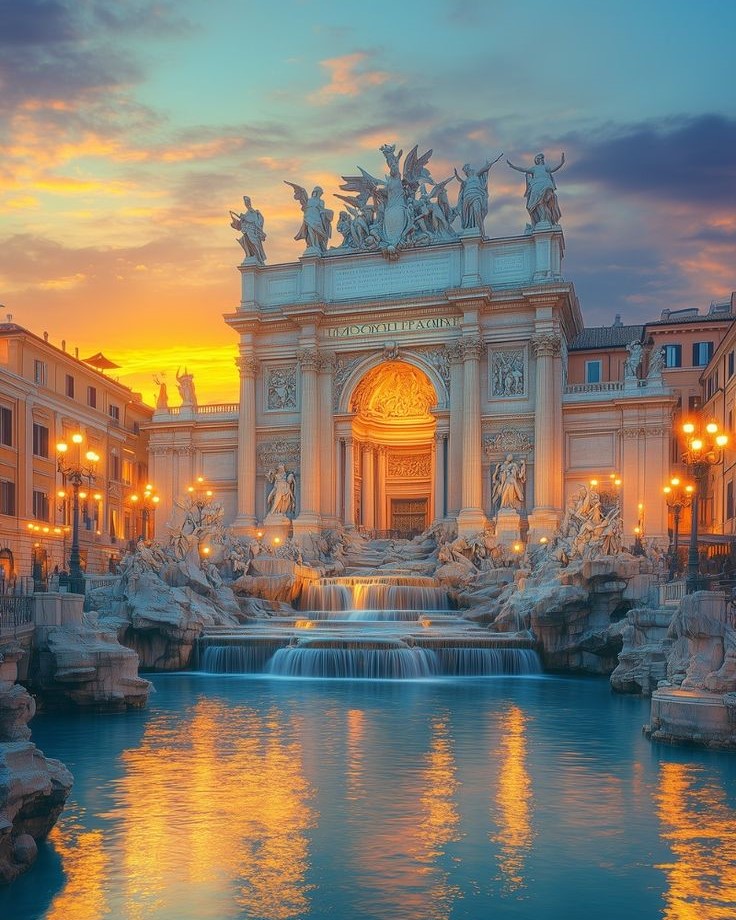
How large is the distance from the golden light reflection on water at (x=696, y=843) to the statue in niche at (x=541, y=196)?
40348 millimetres

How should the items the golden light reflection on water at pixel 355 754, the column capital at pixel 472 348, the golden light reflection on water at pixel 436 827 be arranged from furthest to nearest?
the column capital at pixel 472 348 < the golden light reflection on water at pixel 355 754 < the golden light reflection on water at pixel 436 827

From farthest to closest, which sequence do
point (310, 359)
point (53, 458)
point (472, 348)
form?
1. point (53, 458)
2. point (310, 359)
3. point (472, 348)

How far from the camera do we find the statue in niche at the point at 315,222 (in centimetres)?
5997

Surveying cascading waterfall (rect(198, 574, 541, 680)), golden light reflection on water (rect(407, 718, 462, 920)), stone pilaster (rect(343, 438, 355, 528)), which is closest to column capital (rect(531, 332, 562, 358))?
stone pilaster (rect(343, 438, 355, 528))

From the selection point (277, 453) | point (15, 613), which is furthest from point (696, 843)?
point (277, 453)

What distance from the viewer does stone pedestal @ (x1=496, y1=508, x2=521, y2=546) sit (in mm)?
52750

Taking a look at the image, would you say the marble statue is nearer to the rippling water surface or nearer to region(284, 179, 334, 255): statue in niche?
region(284, 179, 334, 255): statue in niche

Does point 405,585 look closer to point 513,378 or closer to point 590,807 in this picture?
point 513,378

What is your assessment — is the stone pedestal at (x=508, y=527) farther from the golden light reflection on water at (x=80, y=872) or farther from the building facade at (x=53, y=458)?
the golden light reflection on water at (x=80, y=872)

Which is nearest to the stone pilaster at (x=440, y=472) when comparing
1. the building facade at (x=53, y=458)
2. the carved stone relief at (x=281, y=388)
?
the carved stone relief at (x=281, y=388)

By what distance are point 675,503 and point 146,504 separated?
91.9 ft

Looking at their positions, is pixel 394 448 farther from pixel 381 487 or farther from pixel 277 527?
pixel 277 527

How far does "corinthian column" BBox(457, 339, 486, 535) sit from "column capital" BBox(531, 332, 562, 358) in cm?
273

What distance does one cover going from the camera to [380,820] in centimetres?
1532
